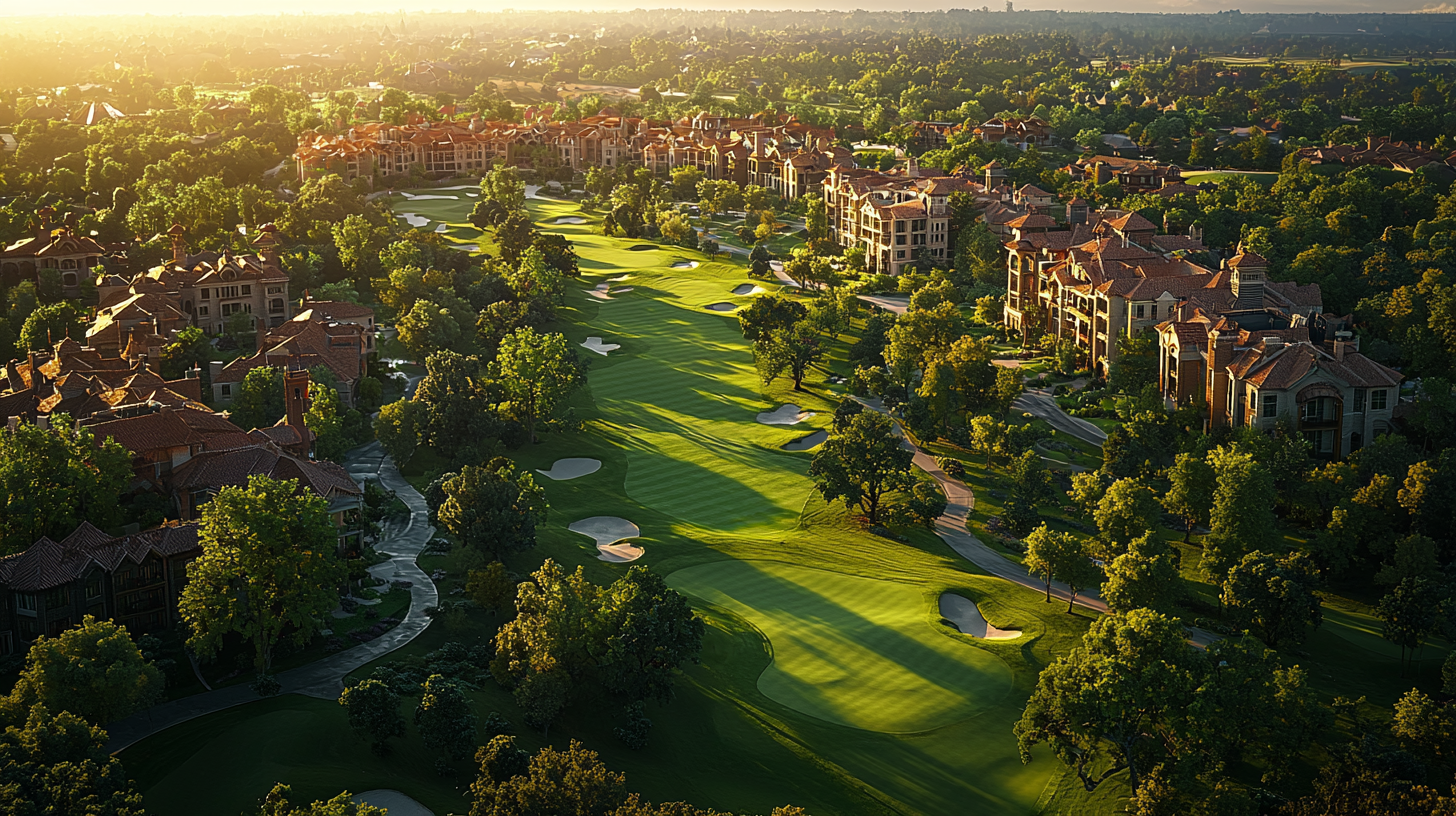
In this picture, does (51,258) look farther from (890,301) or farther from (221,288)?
(890,301)

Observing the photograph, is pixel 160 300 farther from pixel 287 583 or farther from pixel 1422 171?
pixel 1422 171

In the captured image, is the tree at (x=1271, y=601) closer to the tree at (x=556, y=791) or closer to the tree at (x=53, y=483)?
the tree at (x=556, y=791)

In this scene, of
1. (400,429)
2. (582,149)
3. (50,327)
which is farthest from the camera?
(582,149)

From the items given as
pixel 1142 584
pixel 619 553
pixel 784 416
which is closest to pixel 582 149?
pixel 784 416

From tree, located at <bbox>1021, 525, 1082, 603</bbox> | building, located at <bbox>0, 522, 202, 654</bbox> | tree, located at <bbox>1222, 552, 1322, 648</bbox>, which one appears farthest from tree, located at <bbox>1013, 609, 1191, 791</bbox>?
building, located at <bbox>0, 522, 202, 654</bbox>

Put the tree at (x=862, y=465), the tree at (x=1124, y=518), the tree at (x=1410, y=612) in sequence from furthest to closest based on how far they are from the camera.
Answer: the tree at (x=862, y=465) < the tree at (x=1124, y=518) < the tree at (x=1410, y=612)

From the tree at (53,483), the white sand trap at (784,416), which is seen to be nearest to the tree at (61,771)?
the tree at (53,483)

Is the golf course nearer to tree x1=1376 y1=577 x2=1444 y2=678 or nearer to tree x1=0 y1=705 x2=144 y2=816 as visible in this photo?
tree x1=0 y1=705 x2=144 y2=816
